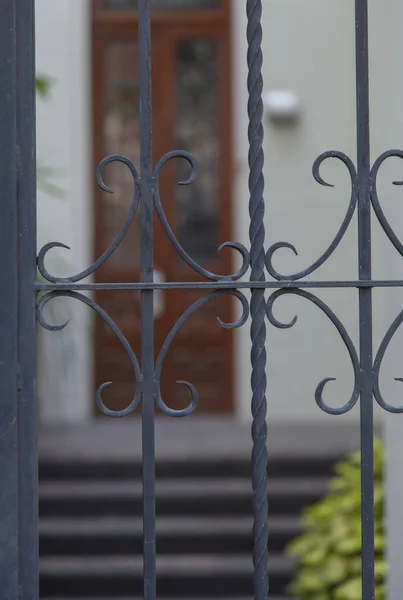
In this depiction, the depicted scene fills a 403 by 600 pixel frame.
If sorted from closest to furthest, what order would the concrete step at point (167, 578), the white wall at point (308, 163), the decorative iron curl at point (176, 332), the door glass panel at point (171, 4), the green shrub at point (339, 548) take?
the decorative iron curl at point (176, 332), the green shrub at point (339, 548), the concrete step at point (167, 578), the white wall at point (308, 163), the door glass panel at point (171, 4)

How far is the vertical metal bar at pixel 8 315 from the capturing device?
72.2 inches

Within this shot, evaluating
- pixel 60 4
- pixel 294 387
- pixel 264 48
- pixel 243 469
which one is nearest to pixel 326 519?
pixel 243 469

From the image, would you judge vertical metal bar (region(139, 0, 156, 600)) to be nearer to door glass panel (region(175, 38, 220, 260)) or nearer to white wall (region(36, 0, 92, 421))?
white wall (region(36, 0, 92, 421))

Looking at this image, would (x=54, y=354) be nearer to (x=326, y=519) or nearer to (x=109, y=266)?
(x=109, y=266)

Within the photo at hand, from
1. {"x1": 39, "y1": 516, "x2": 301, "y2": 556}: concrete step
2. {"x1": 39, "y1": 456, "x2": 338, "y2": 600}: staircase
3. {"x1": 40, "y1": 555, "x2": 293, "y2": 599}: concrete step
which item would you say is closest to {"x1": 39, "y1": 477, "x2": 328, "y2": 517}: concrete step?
{"x1": 39, "y1": 456, "x2": 338, "y2": 600}: staircase

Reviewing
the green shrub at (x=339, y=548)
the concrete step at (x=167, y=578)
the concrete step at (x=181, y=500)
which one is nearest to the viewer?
the green shrub at (x=339, y=548)

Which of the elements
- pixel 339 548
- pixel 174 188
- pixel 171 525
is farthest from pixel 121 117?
pixel 339 548

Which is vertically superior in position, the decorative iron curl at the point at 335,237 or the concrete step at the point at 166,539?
the decorative iron curl at the point at 335,237

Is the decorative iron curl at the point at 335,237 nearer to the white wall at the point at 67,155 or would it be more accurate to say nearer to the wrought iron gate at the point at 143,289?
the wrought iron gate at the point at 143,289

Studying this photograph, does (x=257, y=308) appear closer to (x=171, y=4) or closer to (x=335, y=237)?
(x=335, y=237)

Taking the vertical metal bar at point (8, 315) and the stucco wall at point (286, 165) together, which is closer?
the vertical metal bar at point (8, 315)

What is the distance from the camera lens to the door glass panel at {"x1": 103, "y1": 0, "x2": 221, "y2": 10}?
21.5ft

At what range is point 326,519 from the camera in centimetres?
417

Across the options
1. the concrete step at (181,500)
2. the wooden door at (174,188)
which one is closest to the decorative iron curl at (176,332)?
the concrete step at (181,500)
